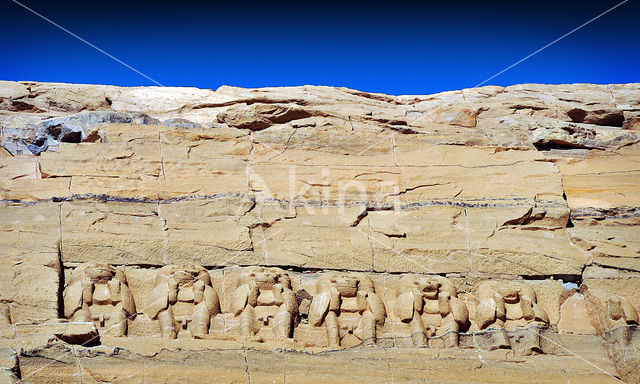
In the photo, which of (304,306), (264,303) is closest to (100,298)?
(264,303)

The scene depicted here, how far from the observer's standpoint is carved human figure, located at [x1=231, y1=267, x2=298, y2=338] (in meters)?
9.04

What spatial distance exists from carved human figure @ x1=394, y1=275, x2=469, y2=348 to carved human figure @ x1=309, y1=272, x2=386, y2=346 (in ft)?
1.34

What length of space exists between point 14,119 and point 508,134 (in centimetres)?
1009

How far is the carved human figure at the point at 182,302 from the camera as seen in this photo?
8898 millimetres

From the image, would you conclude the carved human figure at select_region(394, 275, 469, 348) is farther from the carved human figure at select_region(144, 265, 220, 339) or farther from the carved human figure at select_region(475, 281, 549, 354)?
the carved human figure at select_region(144, 265, 220, 339)

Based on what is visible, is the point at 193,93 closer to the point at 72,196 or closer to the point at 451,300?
the point at 72,196

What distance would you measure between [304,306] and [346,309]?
0.71 metres

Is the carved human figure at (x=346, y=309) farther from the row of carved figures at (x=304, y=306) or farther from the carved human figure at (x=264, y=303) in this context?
the carved human figure at (x=264, y=303)

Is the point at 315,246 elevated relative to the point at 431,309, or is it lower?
elevated

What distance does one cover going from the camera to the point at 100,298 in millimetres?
9016

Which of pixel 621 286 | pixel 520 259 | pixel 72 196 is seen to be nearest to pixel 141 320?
pixel 72 196

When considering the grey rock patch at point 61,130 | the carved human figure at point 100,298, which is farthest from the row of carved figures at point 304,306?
the grey rock patch at point 61,130

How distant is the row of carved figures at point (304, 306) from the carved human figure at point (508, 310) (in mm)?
16

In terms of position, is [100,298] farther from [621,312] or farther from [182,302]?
[621,312]
